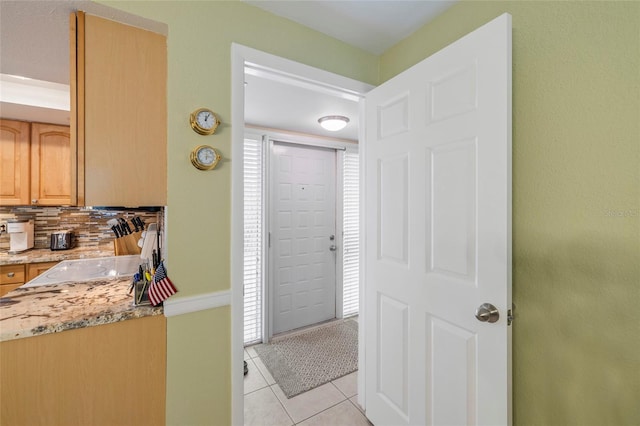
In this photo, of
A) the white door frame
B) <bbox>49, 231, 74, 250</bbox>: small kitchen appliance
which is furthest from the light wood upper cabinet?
<bbox>49, 231, 74, 250</bbox>: small kitchen appliance

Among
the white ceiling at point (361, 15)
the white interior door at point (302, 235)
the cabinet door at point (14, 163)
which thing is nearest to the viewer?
the white ceiling at point (361, 15)

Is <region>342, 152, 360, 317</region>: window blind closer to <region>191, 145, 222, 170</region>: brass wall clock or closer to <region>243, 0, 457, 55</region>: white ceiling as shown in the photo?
<region>243, 0, 457, 55</region>: white ceiling

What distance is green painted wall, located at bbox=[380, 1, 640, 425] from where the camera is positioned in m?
0.80

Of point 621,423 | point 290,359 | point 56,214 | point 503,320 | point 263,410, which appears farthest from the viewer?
point 56,214

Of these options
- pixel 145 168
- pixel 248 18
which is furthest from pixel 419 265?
pixel 248 18

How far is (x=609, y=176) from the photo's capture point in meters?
0.83

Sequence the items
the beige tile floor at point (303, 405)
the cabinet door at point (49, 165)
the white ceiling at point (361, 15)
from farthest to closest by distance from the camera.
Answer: the cabinet door at point (49, 165) < the beige tile floor at point (303, 405) < the white ceiling at point (361, 15)

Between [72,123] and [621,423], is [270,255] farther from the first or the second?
[621,423]

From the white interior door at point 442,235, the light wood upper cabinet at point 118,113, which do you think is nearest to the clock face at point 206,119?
the light wood upper cabinet at point 118,113

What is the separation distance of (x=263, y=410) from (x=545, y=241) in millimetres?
1910

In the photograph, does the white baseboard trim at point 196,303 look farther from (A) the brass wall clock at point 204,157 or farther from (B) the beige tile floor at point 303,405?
(B) the beige tile floor at point 303,405

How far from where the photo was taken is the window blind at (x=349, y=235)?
10.8ft

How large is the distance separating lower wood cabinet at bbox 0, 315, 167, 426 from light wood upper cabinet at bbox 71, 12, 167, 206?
53 cm

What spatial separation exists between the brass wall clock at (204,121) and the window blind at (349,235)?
220 centimetres
